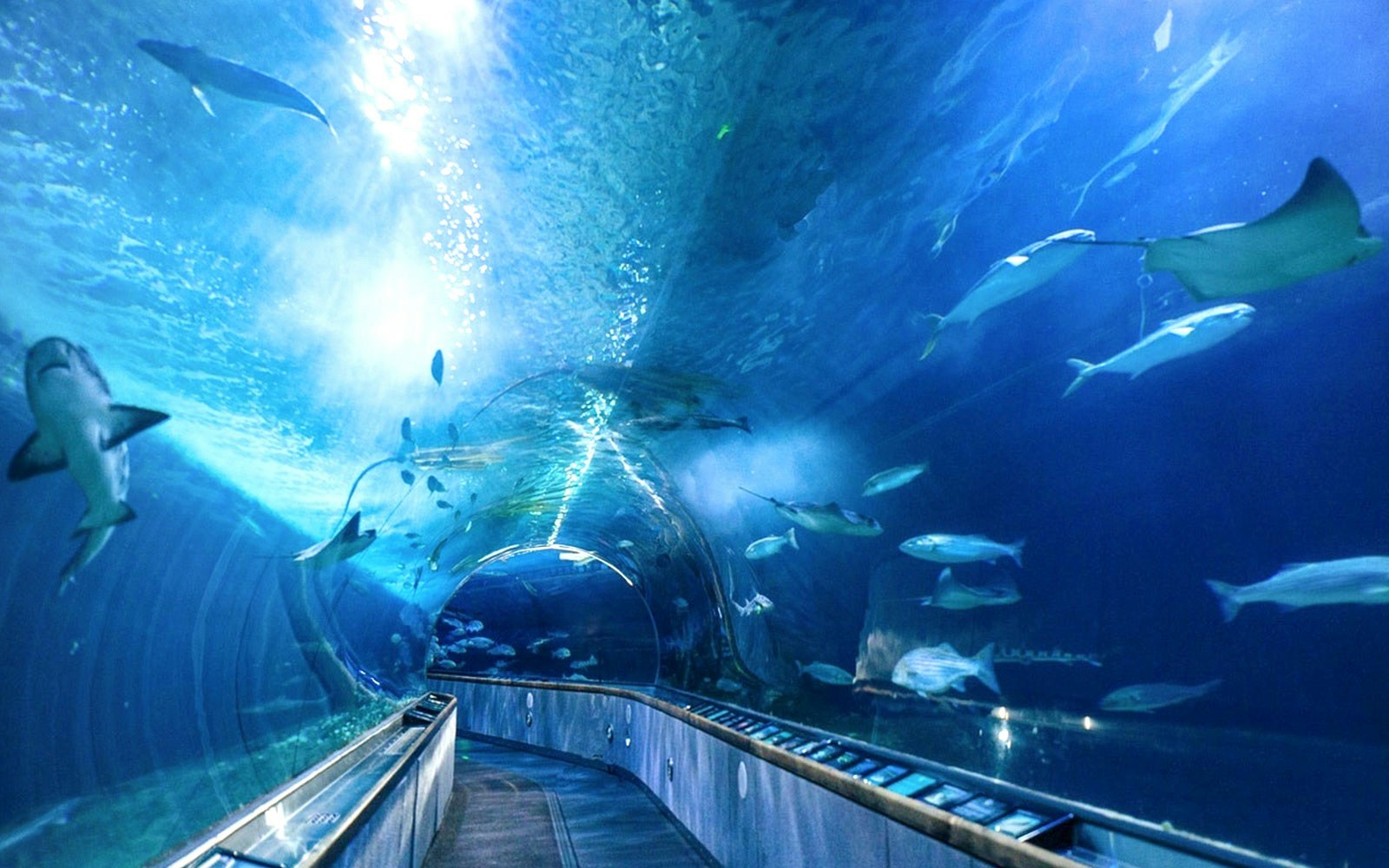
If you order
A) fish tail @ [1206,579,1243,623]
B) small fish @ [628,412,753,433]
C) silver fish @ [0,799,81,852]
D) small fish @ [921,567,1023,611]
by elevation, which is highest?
small fish @ [628,412,753,433]

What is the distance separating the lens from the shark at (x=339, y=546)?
713cm

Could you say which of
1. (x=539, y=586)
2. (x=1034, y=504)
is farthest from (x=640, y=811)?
(x=539, y=586)

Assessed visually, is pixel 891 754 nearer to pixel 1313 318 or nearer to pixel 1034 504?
pixel 1034 504

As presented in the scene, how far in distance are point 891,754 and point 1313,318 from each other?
3362mm

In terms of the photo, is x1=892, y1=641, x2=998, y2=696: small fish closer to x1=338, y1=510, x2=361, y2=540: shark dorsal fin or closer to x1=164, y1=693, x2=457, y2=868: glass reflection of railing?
x1=164, y1=693, x2=457, y2=868: glass reflection of railing

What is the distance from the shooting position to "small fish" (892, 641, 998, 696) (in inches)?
216

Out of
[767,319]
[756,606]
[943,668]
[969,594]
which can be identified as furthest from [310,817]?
[756,606]

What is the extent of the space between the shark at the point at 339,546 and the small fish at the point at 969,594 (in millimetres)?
4733

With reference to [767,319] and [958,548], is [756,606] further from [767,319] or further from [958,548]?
[958,548]

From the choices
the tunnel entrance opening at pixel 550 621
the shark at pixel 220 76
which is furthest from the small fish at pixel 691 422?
the tunnel entrance opening at pixel 550 621

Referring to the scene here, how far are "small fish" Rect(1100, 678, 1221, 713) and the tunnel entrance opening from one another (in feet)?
54.7

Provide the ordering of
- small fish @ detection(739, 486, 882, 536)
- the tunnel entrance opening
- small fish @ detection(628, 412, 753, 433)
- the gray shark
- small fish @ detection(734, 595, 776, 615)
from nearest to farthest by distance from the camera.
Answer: the gray shark
small fish @ detection(739, 486, 882, 536)
small fish @ detection(628, 412, 753, 433)
small fish @ detection(734, 595, 776, 615)
the tunnel entrance opening

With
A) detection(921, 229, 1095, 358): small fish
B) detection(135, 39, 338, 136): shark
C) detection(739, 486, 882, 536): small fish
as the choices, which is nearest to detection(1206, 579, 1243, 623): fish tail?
detection(921, 229, 1095, 358): small fish

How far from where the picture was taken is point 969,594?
588cm
